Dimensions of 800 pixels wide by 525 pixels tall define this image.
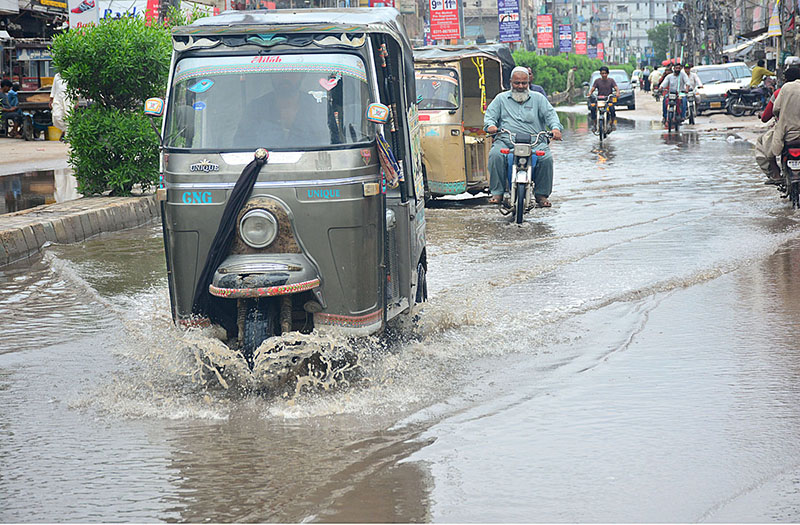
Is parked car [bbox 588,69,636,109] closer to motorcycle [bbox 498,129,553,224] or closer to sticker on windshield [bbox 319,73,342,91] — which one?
motorcycle [bbox 498,129,553,224]

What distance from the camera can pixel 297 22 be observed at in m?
6.01

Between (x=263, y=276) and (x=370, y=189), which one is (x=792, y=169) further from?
(x=263, y=276)

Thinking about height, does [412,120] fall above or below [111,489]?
above

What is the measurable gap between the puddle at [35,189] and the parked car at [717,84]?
82.3ft

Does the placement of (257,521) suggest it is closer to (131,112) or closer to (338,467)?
(338,467)

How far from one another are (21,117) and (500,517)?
87.8ft

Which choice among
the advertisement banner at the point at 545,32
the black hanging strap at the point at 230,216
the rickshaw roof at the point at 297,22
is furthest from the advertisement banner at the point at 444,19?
the black hanging strap at the point at 230,216

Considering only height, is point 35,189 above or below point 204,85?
below

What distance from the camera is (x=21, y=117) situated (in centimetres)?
2841

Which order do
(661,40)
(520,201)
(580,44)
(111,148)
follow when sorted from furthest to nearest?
1. (661,40)
2. (580,44)
3. (111,148)
4. (520,201)

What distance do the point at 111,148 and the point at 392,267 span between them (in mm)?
7950

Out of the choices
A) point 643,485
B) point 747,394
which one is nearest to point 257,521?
point 643,485

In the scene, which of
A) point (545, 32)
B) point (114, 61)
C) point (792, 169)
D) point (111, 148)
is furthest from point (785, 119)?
point (545, 32)

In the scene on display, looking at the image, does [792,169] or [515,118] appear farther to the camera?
[515,118]
